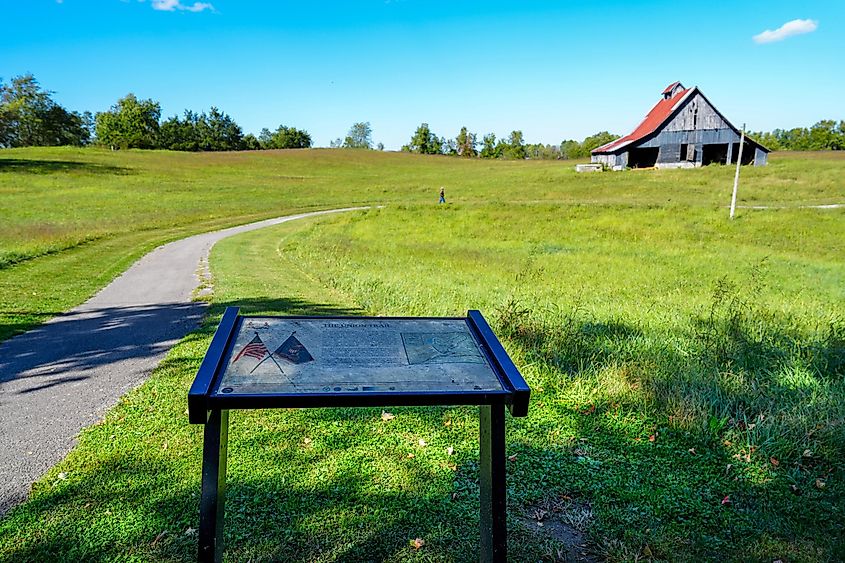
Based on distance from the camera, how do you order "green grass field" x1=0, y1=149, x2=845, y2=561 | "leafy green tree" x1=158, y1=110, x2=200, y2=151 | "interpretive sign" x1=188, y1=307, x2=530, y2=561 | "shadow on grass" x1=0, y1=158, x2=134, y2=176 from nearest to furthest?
"interpretive sign" x1=188, y1=307, x2=530, y2=561
"green grass field" x1=0, y1=149, x2=845, y2=561
"shadow on grass" x1=0, y1=158, x2=134, y2=176
"leafy green tree" x1=158, y1=110, x2=200, y2=151

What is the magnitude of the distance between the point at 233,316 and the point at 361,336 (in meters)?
0.87

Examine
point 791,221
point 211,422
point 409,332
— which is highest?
point 409,332

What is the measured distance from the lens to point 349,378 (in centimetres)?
302

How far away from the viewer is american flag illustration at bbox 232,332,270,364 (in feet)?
10.4

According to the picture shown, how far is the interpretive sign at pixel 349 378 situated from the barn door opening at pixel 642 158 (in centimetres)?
5900

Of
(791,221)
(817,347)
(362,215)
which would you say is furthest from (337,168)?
(817,347)

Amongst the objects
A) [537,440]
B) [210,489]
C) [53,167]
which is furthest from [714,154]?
[53,167]

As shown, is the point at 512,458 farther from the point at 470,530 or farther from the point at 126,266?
the point at 126,266

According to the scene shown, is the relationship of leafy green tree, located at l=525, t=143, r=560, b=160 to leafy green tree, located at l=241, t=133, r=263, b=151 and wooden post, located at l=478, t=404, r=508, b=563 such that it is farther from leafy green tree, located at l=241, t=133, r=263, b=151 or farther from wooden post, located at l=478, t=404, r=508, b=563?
wooden post, located at l=478, t=404, r=508, b=563

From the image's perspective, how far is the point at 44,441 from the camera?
486cm

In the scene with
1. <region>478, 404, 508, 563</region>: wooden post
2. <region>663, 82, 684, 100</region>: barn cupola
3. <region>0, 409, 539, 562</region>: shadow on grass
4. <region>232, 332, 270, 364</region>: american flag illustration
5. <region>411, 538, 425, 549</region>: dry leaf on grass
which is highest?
<region>663, 82, 684, 100</region>: barn cupola

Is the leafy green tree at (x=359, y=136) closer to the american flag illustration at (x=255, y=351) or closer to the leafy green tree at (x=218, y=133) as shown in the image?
the leafy green tree at (x=218, y=133)

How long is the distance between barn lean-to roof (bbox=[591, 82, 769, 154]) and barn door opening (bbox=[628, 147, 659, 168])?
1673mm

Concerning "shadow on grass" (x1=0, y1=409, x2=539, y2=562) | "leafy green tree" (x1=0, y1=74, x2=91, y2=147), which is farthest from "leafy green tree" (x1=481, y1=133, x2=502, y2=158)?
"shadow on grass" (x1=0, y1=409, x2=539, y2=562)
